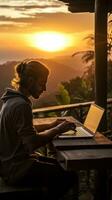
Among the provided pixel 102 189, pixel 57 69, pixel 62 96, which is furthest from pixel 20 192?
pixel 57 69

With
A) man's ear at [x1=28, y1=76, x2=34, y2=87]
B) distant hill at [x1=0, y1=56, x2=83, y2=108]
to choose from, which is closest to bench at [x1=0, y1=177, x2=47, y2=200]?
man's ear at [x1=28, y1=76, x2=34, y2=87]

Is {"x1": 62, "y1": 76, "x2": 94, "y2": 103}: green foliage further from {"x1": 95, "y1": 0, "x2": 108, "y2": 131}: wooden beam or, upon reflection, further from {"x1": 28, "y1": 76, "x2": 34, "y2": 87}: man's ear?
{"x1": 28, "y1": 76, "x2": 34, "y2": 87}: man's ear

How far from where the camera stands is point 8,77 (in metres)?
11.8

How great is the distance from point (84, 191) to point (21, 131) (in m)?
2.41

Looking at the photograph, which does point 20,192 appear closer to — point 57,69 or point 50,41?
point 50,41

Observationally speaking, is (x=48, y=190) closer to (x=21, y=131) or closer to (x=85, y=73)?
(x=21, y=131)

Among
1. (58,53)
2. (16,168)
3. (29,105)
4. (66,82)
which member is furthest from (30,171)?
(58,53)

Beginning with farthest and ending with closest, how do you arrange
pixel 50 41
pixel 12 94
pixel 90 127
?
pixel 50 41, pixel 90 127, pixel 12 94

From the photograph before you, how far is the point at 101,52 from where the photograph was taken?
635 centimetres

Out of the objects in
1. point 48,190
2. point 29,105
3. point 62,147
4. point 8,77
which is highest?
point 29,105

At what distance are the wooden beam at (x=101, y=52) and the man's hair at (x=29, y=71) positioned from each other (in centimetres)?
200

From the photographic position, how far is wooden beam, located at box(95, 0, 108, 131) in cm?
618

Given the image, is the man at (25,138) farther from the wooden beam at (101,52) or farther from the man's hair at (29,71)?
the wooden beam at (101,52)

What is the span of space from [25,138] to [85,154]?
44cm
